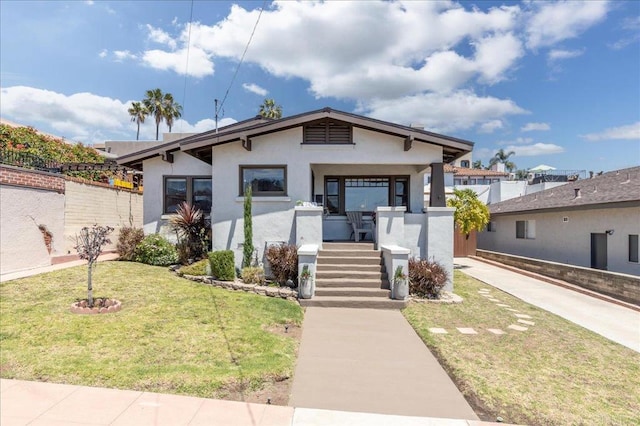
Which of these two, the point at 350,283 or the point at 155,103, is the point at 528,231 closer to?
the point at 350,283

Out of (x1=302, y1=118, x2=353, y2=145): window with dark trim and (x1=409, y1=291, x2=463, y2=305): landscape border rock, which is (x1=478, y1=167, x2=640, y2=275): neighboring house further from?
(x1=302, y1=118, x2=353, y2=145): window with dark trim

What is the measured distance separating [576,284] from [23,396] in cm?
1579

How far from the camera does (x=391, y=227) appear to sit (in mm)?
10398

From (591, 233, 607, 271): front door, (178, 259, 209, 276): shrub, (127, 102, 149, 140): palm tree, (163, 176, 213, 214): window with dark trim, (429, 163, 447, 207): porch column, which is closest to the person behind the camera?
(178, 259, 209, 276): shrub

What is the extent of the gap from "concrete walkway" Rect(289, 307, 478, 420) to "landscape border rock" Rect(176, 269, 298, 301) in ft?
5.60

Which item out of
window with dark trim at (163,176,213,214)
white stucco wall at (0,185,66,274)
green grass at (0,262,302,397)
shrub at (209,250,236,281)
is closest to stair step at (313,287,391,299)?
green grass at (0,262,302,397)

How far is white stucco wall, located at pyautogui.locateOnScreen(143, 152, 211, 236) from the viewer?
13.1 meters

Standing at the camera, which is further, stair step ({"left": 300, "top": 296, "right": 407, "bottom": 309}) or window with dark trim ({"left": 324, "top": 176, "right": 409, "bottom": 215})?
window with dark trim ({"left": 324, "top": 176, "right": 409, "bottom": 215})

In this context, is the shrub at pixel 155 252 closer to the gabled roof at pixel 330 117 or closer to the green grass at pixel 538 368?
the gabled roof at pixel 330 117

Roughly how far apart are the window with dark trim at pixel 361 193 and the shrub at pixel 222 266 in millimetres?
5146

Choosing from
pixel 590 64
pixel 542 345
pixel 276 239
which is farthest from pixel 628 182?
pixel 276 239

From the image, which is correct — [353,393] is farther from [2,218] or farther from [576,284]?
[576,284]

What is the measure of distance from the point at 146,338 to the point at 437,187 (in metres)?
9.36

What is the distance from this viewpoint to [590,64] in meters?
15.1
